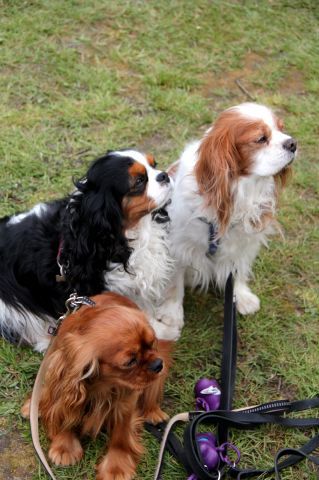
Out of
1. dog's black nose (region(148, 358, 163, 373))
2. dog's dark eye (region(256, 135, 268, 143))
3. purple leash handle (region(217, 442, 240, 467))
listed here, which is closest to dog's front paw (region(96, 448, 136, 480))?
purple leash handle (region(217, 442, 240, 467))

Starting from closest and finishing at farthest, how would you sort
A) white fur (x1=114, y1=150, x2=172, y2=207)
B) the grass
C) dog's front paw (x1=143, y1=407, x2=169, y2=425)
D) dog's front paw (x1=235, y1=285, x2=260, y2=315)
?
white fur (x1=114, y1=150, x2=172, y2=207) < dog's front paw (x1=143, y1=407, x2=169, y2=425) < the grass < dog's front paw (x1=235, y1=285, x2=260, y2=315)

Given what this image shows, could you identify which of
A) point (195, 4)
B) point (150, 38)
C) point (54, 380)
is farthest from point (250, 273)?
point (195, 4)

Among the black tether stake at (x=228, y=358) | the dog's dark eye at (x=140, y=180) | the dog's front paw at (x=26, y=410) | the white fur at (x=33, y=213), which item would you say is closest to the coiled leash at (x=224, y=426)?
the black tether stake at (x=228, y=358)

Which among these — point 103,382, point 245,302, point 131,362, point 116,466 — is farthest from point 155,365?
point 245,302

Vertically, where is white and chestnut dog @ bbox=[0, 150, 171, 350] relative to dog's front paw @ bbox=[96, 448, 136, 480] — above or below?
above

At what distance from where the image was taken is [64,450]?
2627mm

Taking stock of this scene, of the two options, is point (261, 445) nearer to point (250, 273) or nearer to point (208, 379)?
point (208, 379)

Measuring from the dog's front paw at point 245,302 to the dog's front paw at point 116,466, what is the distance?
1196mm

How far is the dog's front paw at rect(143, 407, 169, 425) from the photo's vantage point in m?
2.80

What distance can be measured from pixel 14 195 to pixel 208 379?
1.90 metres

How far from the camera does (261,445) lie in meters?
2.80

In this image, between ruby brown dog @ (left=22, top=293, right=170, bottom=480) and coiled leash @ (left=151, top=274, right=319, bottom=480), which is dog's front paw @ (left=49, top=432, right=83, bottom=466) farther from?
coiled leash @ (left=151, top=274, right=319, bottom=480)

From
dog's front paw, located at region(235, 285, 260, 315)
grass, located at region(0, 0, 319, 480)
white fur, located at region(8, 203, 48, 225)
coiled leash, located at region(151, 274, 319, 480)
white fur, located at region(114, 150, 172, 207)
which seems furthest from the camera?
dog's front paw, located at region(235, 285, 260, 315)

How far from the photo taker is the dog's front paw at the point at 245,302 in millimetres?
3424
